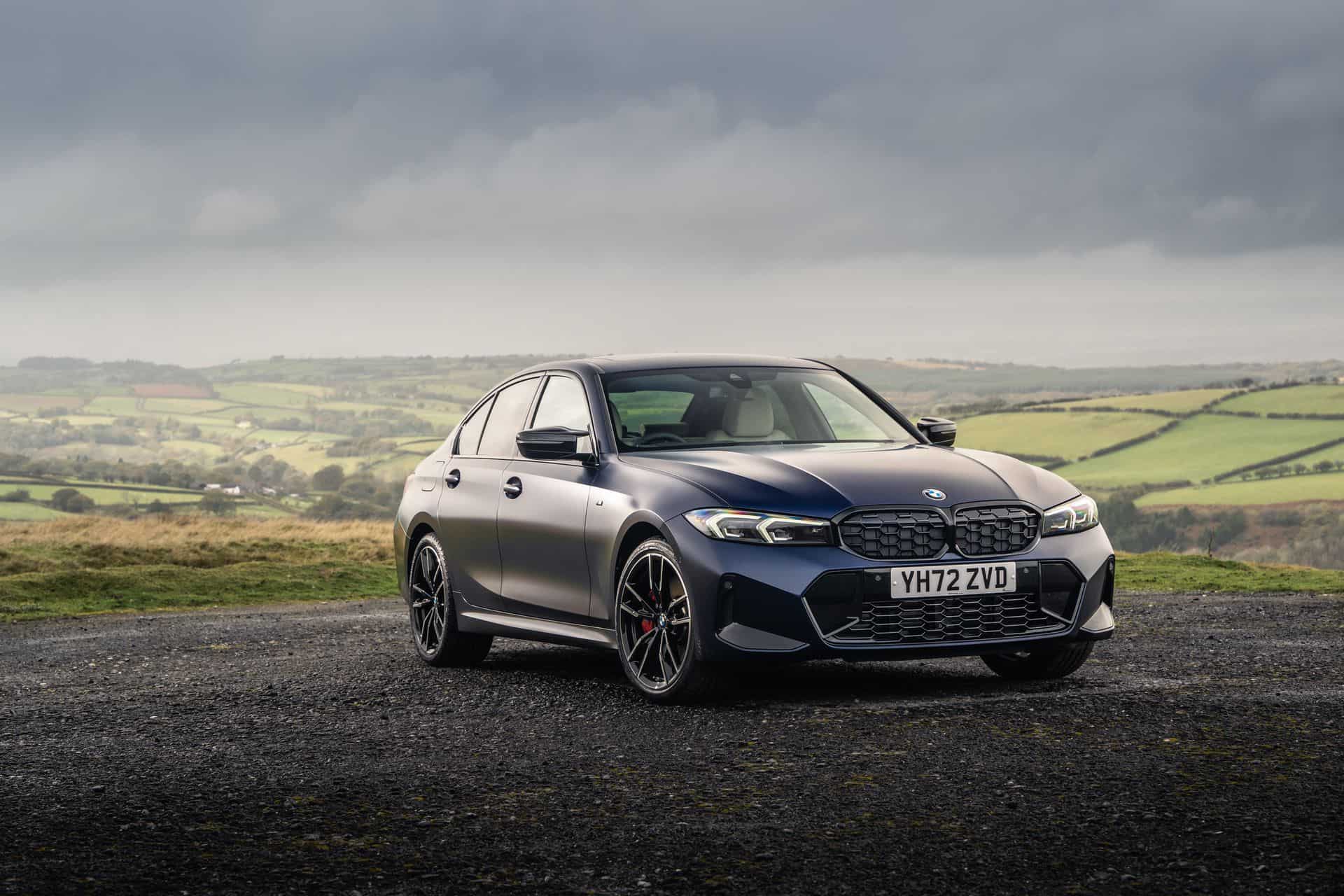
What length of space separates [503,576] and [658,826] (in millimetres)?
4358

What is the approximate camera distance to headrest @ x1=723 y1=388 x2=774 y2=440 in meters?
8.88

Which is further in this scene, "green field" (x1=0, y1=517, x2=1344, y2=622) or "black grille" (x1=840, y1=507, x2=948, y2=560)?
"green field" (x1=0, y1=517, x2=1344, y2=622)

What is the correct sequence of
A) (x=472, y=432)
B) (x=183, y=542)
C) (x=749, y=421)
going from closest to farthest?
(x=749, y=421) < (x=472, y=432) < (x=183, y=542)

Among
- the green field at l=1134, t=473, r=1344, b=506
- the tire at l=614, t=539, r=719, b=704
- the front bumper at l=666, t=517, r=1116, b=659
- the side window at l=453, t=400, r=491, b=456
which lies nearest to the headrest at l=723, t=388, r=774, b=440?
the tire at l=614, t=539, r=719, b=704

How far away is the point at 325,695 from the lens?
8578mm

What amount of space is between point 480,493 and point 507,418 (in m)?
0.57

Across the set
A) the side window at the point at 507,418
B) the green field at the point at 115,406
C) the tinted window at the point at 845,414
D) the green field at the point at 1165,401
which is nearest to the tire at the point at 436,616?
the side window at the point at 507,418

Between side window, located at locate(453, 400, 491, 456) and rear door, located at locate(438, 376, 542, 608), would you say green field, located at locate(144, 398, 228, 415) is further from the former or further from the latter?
rear door, located at locate(438, 376, 542, 608)

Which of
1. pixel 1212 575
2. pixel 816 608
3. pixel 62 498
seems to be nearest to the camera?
pixel 816 608

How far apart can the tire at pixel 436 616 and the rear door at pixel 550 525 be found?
0.80 metres

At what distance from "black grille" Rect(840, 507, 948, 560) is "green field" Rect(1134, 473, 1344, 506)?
53.1m

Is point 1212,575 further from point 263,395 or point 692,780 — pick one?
point 263,395

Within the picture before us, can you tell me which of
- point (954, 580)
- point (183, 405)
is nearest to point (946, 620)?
point (954, 580)

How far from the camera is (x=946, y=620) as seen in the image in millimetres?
7441
